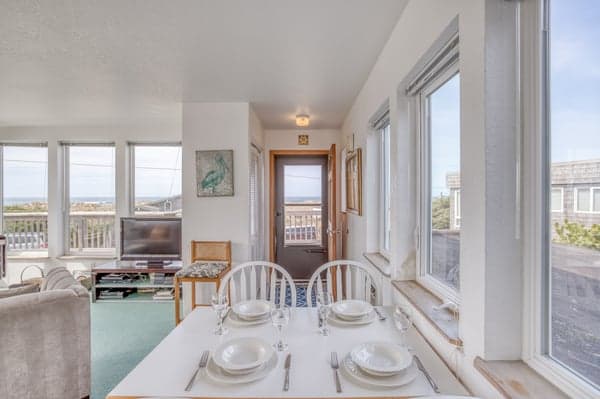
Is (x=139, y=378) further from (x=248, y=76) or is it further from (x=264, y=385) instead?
(x=248, y=76)

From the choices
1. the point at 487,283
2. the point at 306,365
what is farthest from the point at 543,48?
the point at 306,365

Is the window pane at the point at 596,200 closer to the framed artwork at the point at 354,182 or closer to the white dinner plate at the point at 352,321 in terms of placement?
the white dinner plate at the point at 352,321

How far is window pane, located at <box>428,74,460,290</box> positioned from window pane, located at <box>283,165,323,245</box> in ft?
10.1

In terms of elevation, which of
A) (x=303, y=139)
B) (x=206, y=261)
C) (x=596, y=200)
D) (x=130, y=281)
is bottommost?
(x=130, y=281)

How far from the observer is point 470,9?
1022 mm

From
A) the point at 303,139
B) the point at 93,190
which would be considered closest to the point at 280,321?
the point at 303,139

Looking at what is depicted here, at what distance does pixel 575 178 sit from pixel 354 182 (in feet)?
7.71

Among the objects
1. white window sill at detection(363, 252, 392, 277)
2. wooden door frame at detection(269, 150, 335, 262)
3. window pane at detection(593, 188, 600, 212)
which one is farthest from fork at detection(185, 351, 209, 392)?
wooden door frame at detection(269, 150, 335, 262)

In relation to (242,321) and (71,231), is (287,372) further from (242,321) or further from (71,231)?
(71,231)

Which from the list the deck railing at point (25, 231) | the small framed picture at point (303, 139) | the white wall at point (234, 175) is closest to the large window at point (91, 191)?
the deck railing at point (25, 231)

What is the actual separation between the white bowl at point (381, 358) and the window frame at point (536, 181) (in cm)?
38

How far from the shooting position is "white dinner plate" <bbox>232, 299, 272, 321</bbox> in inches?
63.1

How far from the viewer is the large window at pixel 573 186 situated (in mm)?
760

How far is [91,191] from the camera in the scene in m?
4.59
